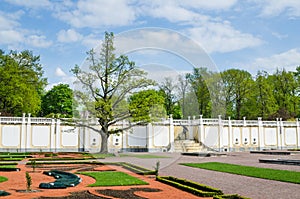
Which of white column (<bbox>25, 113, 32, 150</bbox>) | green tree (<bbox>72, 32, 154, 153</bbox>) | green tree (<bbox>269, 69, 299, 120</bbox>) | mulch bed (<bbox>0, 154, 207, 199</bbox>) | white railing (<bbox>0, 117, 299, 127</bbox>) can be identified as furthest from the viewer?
green tree (<bbox>269, 69, 299, 120</bbox>)

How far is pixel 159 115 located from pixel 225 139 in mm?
17615

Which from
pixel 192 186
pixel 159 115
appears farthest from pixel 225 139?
pixel 192 186

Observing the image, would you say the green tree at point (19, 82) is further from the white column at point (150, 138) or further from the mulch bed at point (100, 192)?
the mulch bed at point (100, 192)

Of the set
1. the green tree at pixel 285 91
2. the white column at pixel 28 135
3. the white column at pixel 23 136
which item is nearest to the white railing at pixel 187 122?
the white column at pixel 28 135

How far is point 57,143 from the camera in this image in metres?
45.0

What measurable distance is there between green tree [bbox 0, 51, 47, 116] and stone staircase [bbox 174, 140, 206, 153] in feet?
67.9

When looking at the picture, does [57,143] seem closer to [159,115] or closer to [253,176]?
[159,115]

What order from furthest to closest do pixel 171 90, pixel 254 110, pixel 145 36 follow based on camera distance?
pixel 254 110, pixel 171 90, pixel 145 36

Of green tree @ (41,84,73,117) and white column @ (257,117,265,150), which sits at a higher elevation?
green tree @ (41,84,73,117)

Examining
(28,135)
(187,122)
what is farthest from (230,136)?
(28,135)

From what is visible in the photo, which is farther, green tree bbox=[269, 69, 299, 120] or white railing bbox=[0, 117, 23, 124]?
green tree bbox=[269, 69, 299, 120]

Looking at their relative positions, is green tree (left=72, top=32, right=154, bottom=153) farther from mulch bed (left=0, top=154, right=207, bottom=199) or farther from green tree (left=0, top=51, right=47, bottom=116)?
mulch bed (left=0, top=154, right=207, bottom=199)

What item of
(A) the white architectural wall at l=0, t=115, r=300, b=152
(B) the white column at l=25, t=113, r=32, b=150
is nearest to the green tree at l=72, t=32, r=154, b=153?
(A) the white architectural wall at l=0, t=115, r=300, b=152

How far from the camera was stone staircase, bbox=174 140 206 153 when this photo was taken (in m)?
47.6
